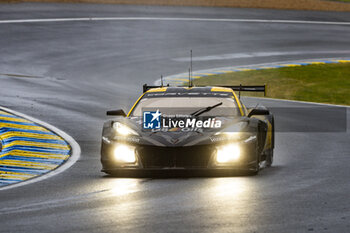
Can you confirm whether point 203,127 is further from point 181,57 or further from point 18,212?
point 181,57

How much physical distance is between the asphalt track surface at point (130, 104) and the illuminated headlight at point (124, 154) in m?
0.29

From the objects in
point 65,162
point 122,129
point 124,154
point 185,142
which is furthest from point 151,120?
point 65,162

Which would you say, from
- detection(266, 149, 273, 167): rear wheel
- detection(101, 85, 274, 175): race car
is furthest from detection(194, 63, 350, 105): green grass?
detection(101, 85, 274, 175): race car

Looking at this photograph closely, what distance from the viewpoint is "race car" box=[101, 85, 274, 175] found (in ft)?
35.5

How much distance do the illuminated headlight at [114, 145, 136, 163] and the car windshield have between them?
3.61 ft

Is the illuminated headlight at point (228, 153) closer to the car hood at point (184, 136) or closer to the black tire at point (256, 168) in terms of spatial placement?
the car hood at point (184, 136)

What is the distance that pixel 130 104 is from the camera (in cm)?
2217

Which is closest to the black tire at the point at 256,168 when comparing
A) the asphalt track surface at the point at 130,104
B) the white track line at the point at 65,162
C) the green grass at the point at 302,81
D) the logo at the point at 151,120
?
the asphalt track surface at the point at 130,104

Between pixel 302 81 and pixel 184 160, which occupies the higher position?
pixel 302 81

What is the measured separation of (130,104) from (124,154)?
36.5 ft

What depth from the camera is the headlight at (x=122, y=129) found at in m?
11.2

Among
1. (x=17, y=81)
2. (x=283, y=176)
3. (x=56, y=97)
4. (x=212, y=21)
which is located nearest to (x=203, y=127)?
(x=283, y=176)

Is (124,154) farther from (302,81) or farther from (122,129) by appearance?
(302,81)

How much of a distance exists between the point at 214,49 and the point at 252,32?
6176 millimetres
